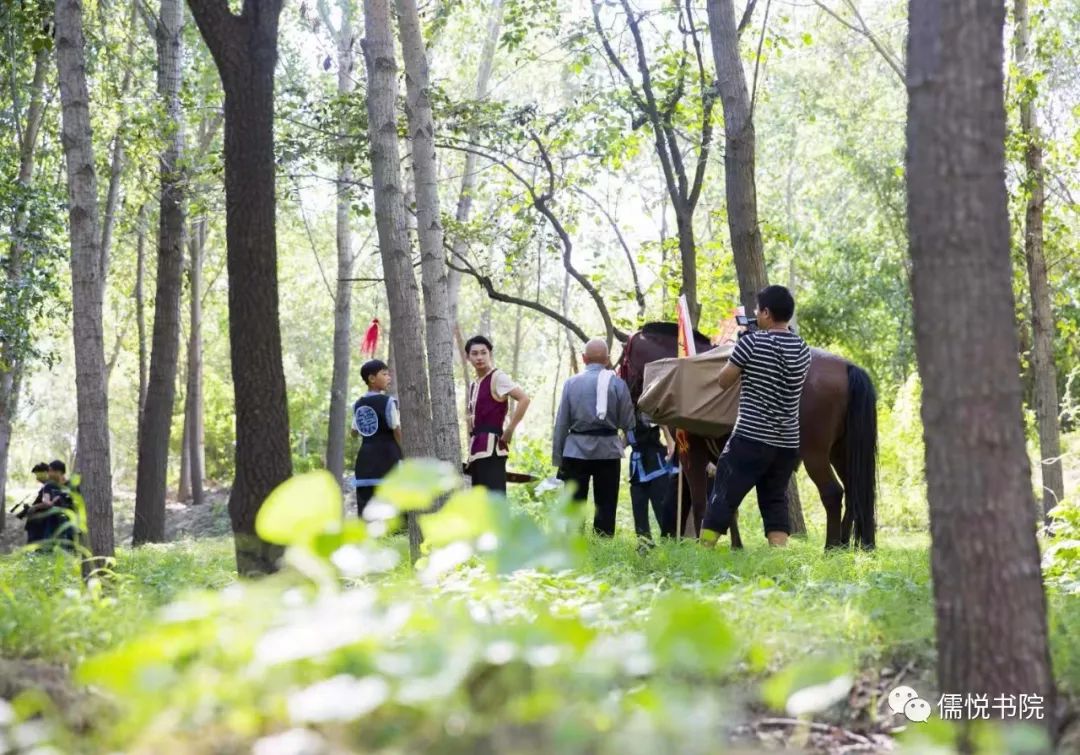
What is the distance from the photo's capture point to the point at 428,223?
10.6 metres

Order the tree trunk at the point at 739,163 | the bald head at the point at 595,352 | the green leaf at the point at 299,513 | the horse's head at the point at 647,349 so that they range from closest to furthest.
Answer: the green leaf at the point at 299,513, the bald head at the point at 595,352, the horse's head at the point at 647,349, the tree trunk at the point at 739,163

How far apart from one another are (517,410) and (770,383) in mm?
2587

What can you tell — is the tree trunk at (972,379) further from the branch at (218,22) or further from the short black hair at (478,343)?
the short black hair at (478,343)

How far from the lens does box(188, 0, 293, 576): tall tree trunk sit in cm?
656

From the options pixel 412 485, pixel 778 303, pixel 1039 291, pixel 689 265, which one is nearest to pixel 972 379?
pixel 412 485

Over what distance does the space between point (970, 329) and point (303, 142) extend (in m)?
13.2

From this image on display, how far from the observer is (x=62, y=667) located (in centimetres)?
438

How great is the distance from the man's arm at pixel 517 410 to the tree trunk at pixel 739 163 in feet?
9.27

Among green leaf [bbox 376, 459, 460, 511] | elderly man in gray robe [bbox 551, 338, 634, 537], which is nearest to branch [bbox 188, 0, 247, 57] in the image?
green leaf [bbox 376, 459, 460, 511]

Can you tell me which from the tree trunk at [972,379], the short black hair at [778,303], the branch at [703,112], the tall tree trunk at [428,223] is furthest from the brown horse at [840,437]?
the tree trunk at [972,379]

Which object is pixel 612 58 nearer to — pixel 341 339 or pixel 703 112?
pixel 703 112

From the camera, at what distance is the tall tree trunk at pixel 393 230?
964 centimetres

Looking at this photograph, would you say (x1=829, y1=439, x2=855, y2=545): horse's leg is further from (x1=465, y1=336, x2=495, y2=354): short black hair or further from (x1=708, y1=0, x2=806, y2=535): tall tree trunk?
(x1=465, y1=336, x2=495, y2=354): short black hair

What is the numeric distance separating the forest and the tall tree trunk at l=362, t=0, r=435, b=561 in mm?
24
